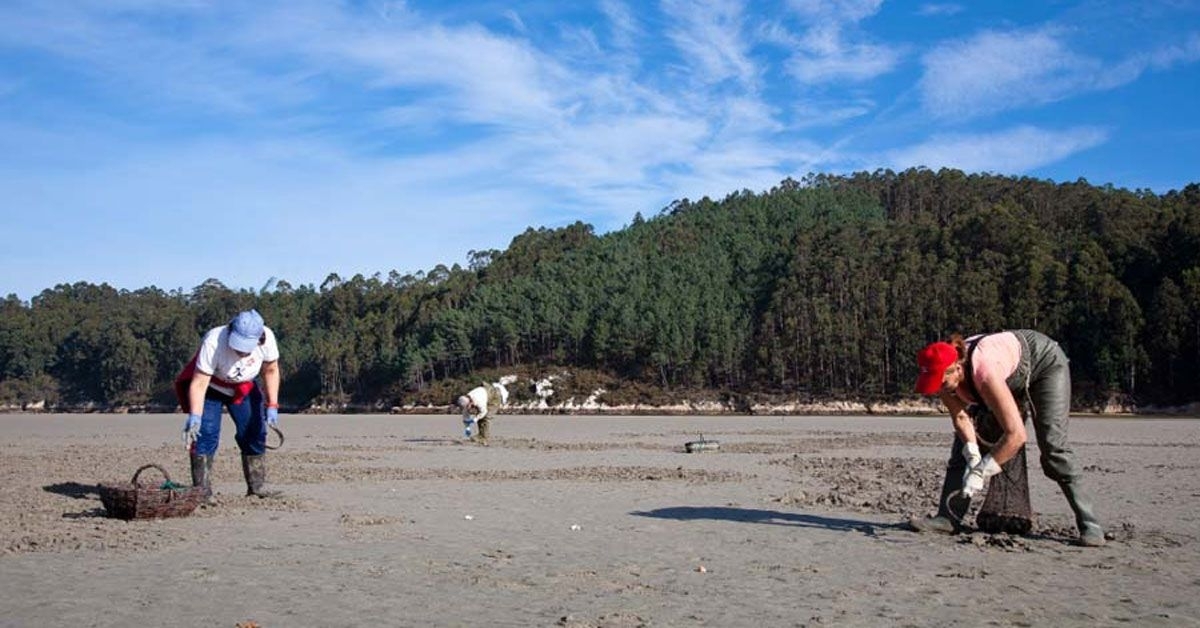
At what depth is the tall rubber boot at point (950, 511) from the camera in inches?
361

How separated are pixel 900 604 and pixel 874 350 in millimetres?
98507

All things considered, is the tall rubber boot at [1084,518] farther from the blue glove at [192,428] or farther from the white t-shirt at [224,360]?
the blue glove at [192,428]

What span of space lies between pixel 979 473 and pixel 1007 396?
2.31 feet

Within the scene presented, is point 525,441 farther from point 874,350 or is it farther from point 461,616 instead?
point 874,350

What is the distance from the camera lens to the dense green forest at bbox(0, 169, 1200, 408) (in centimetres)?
9331

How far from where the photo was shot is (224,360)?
1108cm

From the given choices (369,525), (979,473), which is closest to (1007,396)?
(979,473)

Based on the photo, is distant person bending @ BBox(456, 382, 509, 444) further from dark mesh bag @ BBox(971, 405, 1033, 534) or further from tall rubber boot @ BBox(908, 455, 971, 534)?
dark mesh bag @ BBox(971, 405, 1033, 534)

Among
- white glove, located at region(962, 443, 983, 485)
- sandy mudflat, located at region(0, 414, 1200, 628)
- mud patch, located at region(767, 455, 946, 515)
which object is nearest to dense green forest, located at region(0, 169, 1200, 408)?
mud patch, located at region(767, 455, 946, 515)

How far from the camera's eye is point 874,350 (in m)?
101

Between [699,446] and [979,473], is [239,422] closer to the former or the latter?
[979,473]

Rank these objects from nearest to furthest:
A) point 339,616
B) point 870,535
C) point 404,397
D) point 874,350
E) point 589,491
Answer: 1. point 339,616
2. point 870,535
3. point 589,491
4. point 874,350
5. point 404,397

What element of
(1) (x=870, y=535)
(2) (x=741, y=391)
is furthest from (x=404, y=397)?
(1) (x=870, y=535)

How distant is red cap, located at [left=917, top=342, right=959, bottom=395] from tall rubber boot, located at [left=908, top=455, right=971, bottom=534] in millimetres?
1431
